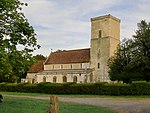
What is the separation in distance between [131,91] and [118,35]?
145 ft

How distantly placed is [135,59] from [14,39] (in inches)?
1337

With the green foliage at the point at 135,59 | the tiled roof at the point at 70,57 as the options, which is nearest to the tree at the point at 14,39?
the green foliage at the point at 135,59

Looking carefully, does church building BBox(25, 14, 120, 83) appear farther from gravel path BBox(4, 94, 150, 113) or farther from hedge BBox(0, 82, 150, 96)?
gravel path BBox(4, 94, 150, 113)

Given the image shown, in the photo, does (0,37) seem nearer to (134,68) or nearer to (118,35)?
(134,68)

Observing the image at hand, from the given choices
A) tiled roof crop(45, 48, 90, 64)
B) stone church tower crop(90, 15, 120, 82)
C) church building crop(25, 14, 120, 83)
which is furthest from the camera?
tiled roof crop(45, 48, 90, 64)

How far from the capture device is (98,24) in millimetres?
77625

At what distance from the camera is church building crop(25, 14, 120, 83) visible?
7394 centimetres

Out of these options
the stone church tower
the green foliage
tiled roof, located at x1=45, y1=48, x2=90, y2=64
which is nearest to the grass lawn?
the green foliage

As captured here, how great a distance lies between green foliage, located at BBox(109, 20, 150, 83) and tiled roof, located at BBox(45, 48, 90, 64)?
79.0 ft

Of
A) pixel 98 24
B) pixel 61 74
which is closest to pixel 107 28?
pixel 98 24

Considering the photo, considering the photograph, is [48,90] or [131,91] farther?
[48,90]

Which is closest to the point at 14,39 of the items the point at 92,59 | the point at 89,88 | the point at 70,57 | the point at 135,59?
the point at 89,88

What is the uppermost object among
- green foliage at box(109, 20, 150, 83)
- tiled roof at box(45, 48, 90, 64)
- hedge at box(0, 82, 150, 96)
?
tiled roof at box(45, 48, 90, 64)

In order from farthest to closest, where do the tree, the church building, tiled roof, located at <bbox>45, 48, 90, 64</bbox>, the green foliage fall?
tiled roof, located at <bbox>45, 48, 90, 64</bbox> < the church building < the green foliage < the tree
